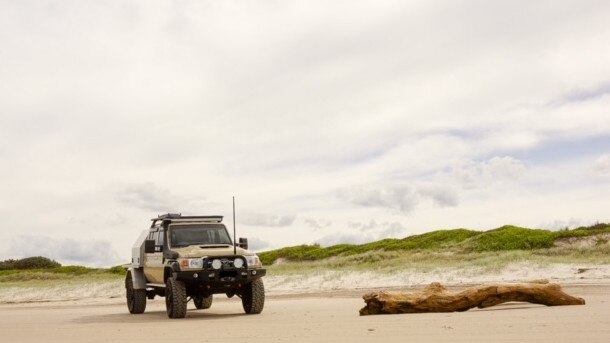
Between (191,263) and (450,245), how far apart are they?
121 feet

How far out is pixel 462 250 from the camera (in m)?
47.3

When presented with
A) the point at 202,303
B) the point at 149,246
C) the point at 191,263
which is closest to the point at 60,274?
the point at 202,303

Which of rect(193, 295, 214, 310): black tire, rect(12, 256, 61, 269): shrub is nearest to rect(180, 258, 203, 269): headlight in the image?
rect(193, 295, 214, 310): black tire

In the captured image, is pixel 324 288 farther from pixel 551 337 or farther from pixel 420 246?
pixel 420 246

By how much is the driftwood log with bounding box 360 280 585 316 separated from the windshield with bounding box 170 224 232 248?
15.5 ft

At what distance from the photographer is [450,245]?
51.0m

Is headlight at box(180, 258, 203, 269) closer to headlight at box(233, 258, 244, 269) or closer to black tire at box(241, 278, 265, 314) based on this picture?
headlight at box(233, 258, 244, 269)

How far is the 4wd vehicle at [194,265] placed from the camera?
16547 millimetres

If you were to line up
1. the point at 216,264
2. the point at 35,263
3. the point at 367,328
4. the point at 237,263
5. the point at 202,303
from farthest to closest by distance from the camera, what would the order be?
1. the point at 35,263
2. the point at 202,303
3. the point at 237,263
4. the point at 216,264
5. the point at 367,328

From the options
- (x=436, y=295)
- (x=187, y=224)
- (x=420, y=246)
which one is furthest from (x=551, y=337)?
(x=420, y=246)

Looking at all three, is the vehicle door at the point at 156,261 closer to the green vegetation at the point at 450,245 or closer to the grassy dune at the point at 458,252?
the grassy dune at the point at 458,252

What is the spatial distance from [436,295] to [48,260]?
220ft

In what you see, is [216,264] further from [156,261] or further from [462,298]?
[462,298]

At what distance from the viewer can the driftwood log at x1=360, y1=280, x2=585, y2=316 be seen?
14.9 meters
